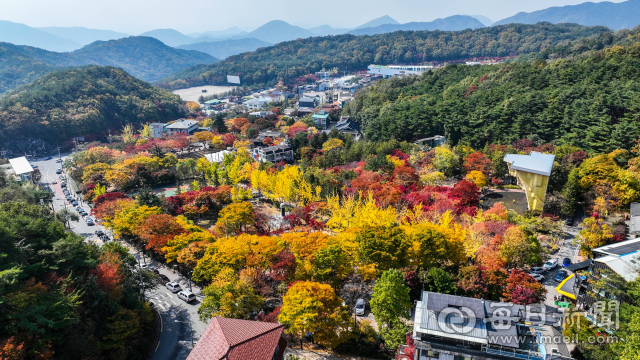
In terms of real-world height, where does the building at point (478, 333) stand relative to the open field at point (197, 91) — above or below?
below

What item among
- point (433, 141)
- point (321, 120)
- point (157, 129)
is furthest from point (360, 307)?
point (157, 129)

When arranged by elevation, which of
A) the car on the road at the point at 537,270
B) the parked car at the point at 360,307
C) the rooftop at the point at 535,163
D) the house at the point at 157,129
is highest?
the rooftop at the point at 535,163

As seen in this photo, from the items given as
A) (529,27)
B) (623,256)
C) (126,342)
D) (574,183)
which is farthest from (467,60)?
(126,342)

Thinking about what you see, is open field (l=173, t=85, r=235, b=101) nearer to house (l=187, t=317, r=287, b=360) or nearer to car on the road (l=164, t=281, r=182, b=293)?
car on the road (l=164, t=281, r=182, b=293)

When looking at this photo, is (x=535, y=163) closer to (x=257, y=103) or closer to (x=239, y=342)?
(x=239, y=342)

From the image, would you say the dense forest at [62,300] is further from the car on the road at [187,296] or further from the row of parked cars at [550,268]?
the row of parked cars at [550,268]

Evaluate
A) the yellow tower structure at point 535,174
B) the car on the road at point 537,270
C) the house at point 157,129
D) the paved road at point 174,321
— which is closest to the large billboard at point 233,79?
the house at point 157,129

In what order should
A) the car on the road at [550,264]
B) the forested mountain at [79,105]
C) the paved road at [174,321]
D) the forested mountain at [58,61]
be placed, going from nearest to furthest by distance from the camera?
the paved road at [174,321]
the car on the road at [550,264]
the forested mountain at [79,105]
the forested mountain at [58,61]
